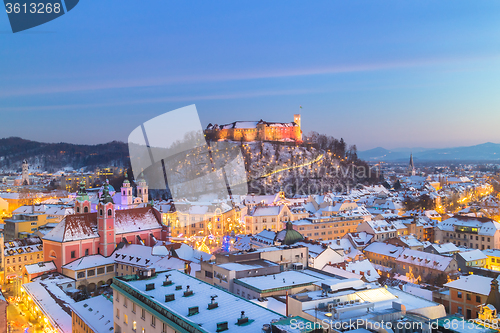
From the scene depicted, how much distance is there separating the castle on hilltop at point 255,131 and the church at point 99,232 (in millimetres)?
58038

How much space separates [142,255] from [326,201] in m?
35.5

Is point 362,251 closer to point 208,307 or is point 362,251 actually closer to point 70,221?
point 70,221

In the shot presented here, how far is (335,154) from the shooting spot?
9706 centimetres

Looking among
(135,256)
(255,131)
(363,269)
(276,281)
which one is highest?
(255,131)

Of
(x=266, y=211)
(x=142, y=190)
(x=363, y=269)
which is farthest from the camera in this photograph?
(x=266, y=211)

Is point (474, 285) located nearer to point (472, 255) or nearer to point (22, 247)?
point (472, 255)

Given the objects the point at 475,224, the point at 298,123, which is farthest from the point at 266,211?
the point at 298,123

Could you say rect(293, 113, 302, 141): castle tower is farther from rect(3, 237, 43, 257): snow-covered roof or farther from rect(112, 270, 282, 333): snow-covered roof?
rect(112, 270, 282, 333): snow-covered roof

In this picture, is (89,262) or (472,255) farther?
(472,255)

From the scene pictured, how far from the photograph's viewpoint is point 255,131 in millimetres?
94688

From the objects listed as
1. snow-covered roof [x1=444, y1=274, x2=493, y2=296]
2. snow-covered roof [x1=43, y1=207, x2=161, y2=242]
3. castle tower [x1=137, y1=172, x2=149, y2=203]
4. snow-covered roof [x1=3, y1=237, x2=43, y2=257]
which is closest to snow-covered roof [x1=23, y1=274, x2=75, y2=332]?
snow-covered roof [x1=43, y1=207, x2=161, y2=242]

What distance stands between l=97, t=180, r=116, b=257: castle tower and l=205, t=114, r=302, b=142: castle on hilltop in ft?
202

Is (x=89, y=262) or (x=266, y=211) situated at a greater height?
(x=266, y=211)

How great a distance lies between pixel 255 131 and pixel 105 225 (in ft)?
211
